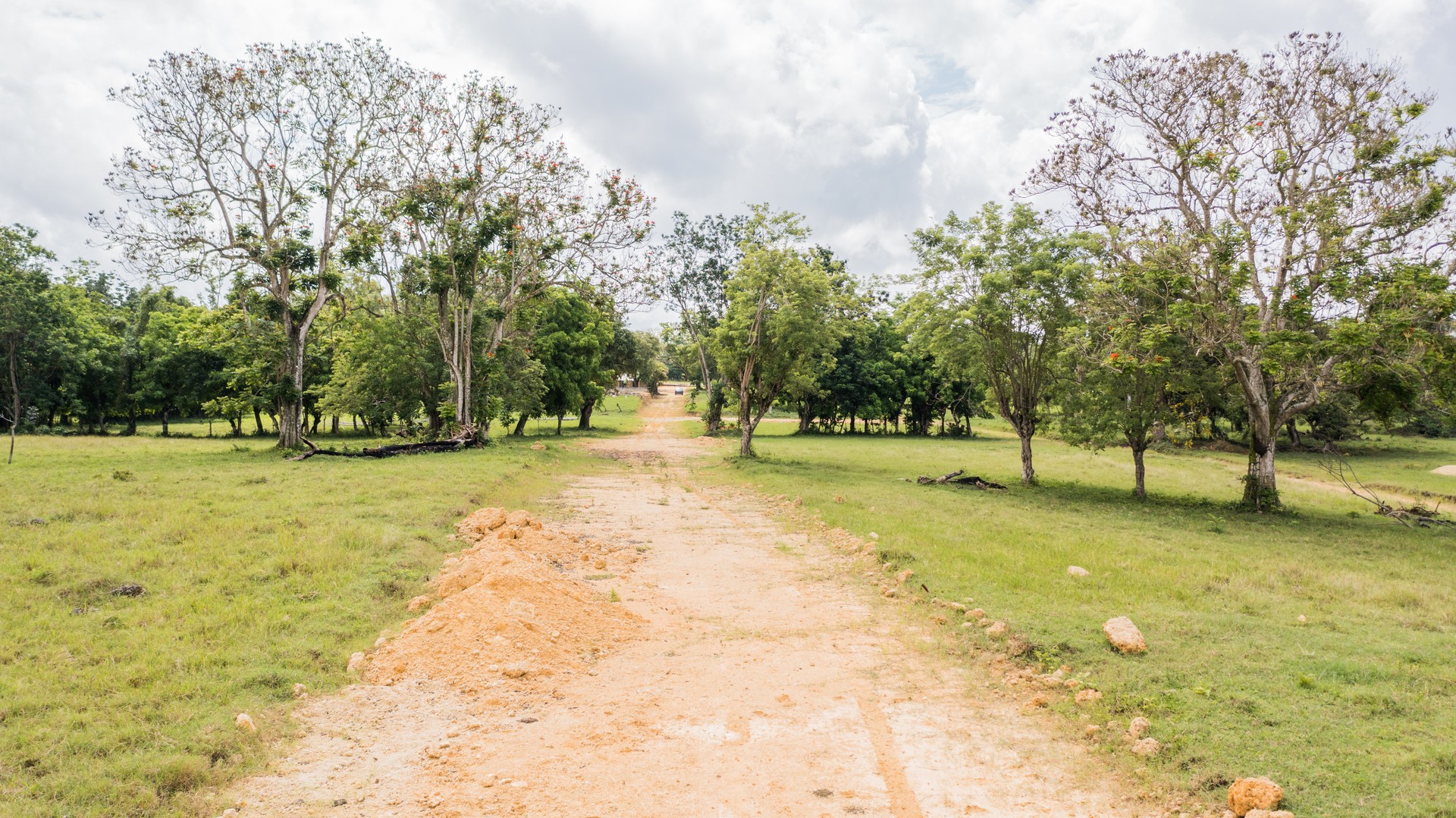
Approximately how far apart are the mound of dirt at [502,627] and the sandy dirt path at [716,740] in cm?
29

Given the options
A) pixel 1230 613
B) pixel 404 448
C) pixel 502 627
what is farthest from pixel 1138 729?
pixel 404 448

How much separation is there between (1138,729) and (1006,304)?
758 inches

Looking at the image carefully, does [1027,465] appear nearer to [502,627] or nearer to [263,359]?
[502,627]

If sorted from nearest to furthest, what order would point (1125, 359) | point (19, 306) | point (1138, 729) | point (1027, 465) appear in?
1. point (1138, 729)
2. point (1125, 359)
3. point (1027, 465)
4. point (19, 306)

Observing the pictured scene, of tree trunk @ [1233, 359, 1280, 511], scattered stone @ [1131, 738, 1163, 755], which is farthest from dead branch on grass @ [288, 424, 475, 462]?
tree trunk @ [1233, 359, 1280, 511]

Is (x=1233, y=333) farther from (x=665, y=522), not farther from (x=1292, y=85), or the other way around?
(x=665, y=522)

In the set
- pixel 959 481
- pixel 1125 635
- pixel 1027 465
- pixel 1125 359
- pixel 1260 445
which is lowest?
pixel 959 481

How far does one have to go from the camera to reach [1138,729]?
6340 millimetres

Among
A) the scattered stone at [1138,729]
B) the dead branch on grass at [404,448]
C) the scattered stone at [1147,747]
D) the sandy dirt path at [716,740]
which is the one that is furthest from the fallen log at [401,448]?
the scattered stone at [1147,747]

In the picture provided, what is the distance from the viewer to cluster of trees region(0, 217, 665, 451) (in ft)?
98.3

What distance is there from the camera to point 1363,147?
1791 cm

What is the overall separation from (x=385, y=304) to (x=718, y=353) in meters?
18.7

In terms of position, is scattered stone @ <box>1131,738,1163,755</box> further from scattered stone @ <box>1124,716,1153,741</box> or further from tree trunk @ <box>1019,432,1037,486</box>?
tree trunk @ <box>1019,432,1037,486</box>

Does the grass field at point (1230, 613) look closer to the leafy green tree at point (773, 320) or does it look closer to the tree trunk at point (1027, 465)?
the tree trunk at point (1027, 465)
